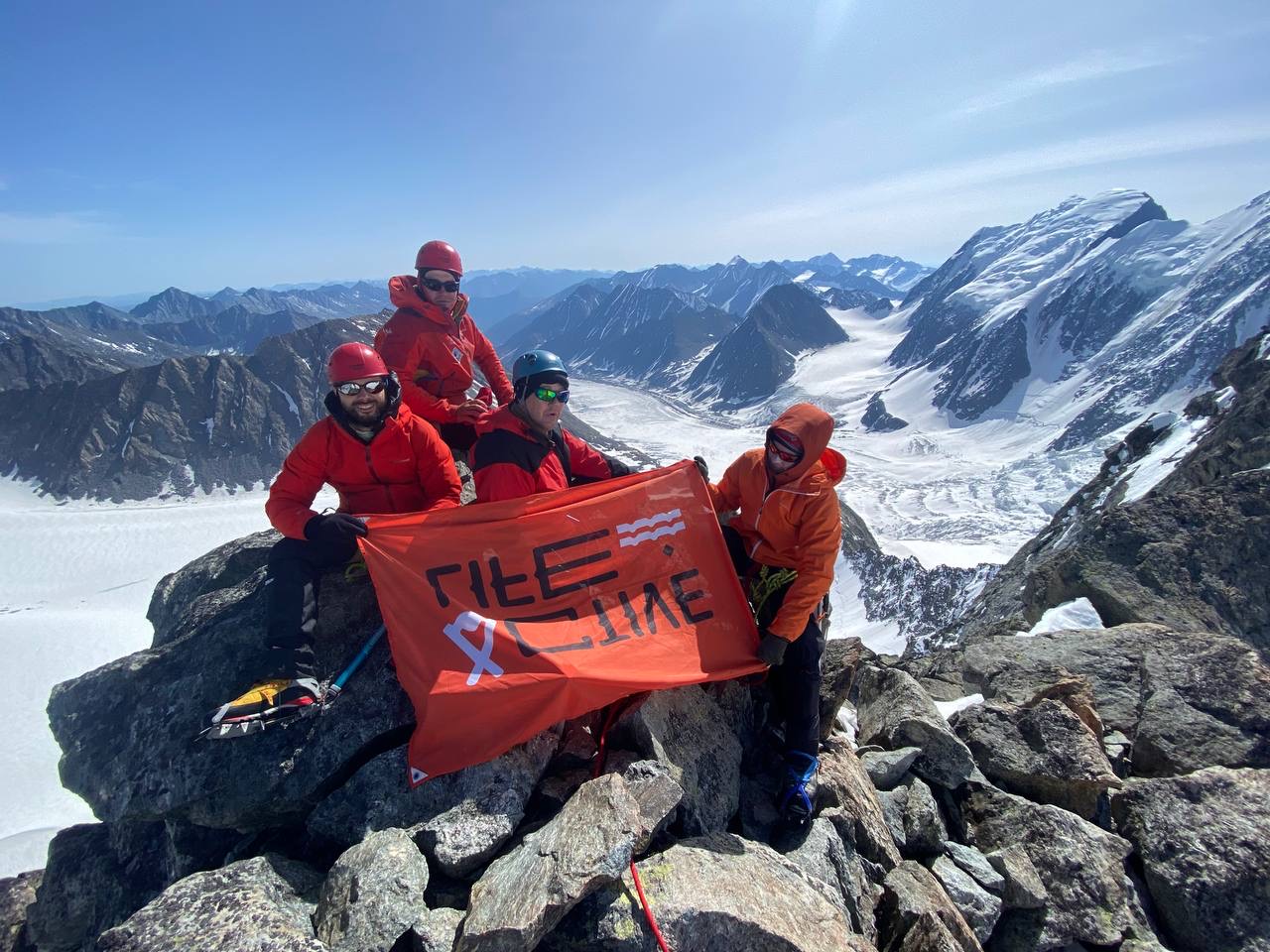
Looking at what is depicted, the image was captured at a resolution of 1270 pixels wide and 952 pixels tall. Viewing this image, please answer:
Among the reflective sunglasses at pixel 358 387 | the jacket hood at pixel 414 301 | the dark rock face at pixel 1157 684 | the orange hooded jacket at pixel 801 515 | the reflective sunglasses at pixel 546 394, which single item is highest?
the jacket hood at pixel 414 301

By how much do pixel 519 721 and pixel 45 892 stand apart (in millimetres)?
5689

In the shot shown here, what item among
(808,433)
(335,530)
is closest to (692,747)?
(808,433)

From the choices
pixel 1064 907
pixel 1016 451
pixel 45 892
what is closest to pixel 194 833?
pixel 45 892

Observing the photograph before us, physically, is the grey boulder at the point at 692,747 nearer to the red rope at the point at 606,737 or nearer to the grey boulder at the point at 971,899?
the red rope at the point at 606,737

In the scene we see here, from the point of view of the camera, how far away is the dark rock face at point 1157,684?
22.2ft

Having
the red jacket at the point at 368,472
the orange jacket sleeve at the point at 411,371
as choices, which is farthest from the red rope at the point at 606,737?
the orange jacket sleeve at the point at 411,371

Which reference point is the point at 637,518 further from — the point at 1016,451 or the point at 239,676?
the point at 1016,451

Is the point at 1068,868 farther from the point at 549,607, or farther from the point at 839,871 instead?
the point at 549,607

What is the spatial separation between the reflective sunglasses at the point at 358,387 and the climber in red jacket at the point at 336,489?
1 centimetres

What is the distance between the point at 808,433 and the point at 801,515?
0.89m

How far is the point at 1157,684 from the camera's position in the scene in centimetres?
769

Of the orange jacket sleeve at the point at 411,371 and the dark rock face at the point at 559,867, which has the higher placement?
the orange jacket sleeve at the point at 411,371

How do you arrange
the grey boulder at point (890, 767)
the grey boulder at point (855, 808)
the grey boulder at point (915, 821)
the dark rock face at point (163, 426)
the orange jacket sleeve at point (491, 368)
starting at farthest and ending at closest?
the dark rock face at point (163, 426) → the orange jacket sleeve at point (491, 368) → the grey boulder at point (890, 767) → the grey boulder at point (915, 821) → the grey boulder at point (855, 808)

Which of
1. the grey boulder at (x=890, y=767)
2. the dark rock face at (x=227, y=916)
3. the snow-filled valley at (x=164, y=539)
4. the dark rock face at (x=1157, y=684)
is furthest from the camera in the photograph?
the snow-filled valley at (x=164, y=539)
